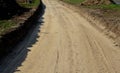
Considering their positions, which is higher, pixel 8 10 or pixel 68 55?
pixel 68 55

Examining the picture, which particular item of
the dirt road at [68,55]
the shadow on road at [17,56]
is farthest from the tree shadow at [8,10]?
the shadow on road at [17,56]

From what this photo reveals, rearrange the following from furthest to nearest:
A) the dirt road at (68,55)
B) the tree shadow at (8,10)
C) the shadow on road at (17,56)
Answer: the tree shadow at (8,10)
the dirt road at (68,55)
the shadow on road at (17,56)

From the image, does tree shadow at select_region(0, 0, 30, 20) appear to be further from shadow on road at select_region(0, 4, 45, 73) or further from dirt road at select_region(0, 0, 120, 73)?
shadow on road at select_region(0, 4, 45, 73)

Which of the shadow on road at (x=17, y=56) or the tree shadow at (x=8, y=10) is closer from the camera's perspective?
the shadow on road at (x=17, y=56)

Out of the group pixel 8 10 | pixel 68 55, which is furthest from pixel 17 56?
pixel 8 10

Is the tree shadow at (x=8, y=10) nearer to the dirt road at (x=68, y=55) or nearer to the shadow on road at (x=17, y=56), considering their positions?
the dirt road at (x=68, y=55)

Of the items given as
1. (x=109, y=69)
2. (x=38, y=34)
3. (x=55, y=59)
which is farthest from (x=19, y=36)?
(x=109, y=69)

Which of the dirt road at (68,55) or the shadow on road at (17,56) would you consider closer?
the shadow on road at (17,56)

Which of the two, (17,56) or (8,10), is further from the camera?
(8,10)

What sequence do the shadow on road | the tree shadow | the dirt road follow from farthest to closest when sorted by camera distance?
the tree shadow → the dirt road → the shadow on road

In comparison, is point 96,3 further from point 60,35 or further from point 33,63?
point 33,63

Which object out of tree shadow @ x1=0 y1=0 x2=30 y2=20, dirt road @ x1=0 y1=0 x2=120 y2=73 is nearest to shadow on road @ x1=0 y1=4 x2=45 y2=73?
dirt road @ x1=0 y1=0 x2=120 y2=73

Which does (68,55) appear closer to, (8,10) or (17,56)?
(17,56)

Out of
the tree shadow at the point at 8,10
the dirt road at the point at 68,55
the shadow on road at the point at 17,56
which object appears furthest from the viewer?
the tree shadow at the point at 8,10
